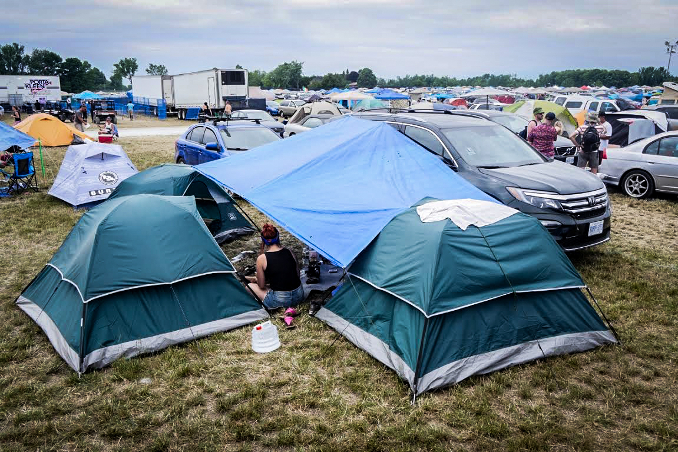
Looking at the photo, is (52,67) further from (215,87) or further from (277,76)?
(215,87)

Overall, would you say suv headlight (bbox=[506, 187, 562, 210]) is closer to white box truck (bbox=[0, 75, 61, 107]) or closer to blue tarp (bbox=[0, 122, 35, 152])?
blue tarp (bbox=[0, 122, 35, 152])

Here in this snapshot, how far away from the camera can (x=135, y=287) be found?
16.3 ft

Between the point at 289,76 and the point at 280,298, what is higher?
the point at 289,76

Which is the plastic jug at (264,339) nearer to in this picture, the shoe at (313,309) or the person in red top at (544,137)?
the shoe at (313,309)

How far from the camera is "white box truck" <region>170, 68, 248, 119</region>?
32.3 meters

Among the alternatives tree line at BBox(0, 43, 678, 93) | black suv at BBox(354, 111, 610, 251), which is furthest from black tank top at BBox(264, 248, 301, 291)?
tree line at BBox(0, 43, 678, 93)

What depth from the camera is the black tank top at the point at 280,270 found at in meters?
5.93

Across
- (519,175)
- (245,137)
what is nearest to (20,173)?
(245,137)

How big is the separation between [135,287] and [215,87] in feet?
96.9

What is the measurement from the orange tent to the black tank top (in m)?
15.4

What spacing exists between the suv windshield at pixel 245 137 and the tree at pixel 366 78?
115 metres

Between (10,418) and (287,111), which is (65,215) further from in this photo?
(287,111)

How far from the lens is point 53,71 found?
96.3 metres

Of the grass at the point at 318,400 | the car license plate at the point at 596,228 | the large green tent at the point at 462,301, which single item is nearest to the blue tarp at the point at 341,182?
the large green tent at the point at 462,301
